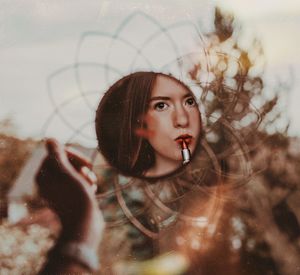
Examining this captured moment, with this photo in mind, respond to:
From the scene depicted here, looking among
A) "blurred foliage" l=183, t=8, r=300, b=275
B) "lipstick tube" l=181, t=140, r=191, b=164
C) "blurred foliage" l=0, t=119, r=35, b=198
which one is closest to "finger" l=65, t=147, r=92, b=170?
"blurred foliage" l=0, t=119, r=35, b=198

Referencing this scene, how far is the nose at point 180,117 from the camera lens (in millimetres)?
1698

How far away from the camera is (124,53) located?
1692 mm

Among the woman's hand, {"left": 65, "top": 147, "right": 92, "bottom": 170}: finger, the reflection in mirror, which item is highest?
the reflection in mirror

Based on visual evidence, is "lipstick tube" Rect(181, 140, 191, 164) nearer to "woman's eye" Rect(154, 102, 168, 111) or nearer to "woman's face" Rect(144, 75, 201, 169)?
"woman's face" Rect(144, 75, 201, 169)

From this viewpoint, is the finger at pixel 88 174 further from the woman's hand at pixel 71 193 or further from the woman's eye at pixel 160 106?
the woman's eye at pixel 160 106

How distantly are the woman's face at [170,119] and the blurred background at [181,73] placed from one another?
2.0 inches

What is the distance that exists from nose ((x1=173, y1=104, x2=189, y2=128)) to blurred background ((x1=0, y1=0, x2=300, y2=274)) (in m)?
0.08

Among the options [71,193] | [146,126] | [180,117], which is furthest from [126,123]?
[71,193]

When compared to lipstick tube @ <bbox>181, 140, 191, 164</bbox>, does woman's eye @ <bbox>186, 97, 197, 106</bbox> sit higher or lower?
higher

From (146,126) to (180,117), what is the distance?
13 centimetres

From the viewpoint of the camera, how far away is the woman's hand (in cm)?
163

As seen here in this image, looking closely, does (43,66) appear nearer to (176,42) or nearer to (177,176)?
(176,42)

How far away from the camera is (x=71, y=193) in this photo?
64.8 inches

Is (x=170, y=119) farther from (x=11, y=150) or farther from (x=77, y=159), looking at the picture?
(x=11, y=150)
